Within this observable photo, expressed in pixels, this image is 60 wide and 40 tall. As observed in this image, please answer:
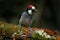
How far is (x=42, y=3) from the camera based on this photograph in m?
18.6

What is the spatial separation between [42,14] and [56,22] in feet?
2.75

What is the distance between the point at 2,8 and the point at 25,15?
10.7m

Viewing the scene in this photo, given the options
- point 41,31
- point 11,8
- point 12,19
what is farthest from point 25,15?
point 11,8

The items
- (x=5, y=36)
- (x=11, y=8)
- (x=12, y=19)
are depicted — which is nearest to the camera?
(x=5, y=36)

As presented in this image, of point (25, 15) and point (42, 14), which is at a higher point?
point (25, 15)

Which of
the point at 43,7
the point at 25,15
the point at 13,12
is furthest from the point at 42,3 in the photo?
Answer: the point at 25,15

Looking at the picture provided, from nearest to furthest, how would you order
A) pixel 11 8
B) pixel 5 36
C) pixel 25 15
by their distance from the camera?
pixel 5 36, pixel 25 15, pixel 11 8

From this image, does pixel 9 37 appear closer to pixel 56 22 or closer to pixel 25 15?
pixel 25 15

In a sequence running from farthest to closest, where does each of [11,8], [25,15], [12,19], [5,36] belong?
[11,8]
[12,19]
[25,15]
[5,36]

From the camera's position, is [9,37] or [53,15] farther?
[53,15]

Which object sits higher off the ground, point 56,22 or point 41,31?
point 41,31

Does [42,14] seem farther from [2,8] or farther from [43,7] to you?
[2,8]

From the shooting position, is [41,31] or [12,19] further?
[12,19]

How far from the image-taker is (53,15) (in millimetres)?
19219
